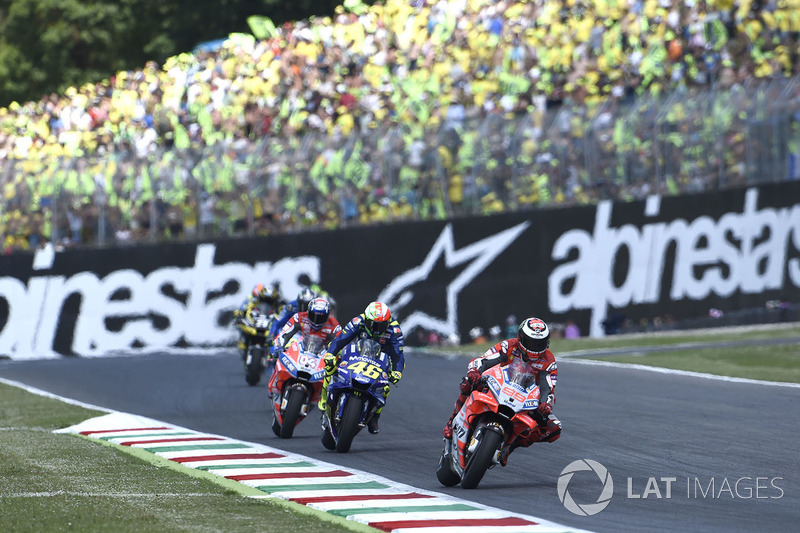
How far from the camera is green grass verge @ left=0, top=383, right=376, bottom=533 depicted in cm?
888

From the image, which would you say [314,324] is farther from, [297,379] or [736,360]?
[736,360]

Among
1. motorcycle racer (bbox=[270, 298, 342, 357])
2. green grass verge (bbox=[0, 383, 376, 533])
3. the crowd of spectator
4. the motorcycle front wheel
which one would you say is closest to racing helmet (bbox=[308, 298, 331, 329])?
motorcycle racer (bbox=[270, 298, 342, 357])

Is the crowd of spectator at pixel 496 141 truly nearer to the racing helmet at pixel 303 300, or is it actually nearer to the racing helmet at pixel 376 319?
the racing helmet at pixel 303 300

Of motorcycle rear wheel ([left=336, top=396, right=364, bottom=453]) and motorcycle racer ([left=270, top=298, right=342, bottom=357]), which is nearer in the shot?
motorcycle rear wheel ([left=336, top=396, right=364, bottom=453])

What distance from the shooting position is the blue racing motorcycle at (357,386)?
12.6 meters

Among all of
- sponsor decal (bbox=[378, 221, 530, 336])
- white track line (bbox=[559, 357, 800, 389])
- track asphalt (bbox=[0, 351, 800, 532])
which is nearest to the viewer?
track asphalt (bbox=[0, 351, 800, 532])

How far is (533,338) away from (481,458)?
1.02m

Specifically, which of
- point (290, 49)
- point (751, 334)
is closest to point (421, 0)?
point (290, 49)

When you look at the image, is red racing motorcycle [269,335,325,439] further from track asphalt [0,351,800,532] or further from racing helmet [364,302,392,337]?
racing helmet [364,302,392,337]

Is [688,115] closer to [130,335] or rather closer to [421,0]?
[421,0]

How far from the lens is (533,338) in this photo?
34.3ft

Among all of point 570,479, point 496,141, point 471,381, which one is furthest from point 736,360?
point 471,381

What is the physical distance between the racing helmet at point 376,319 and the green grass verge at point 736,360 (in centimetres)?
837

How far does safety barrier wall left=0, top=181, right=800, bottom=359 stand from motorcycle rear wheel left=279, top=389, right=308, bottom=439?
40.7 ft
